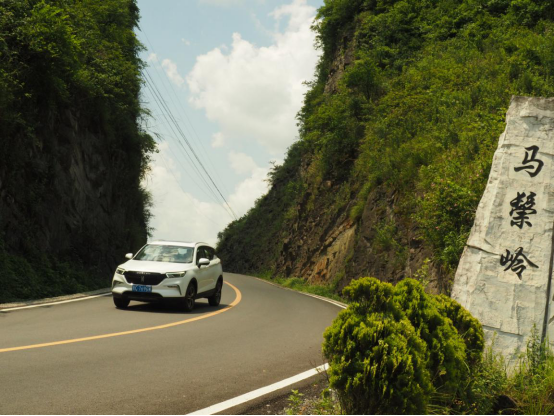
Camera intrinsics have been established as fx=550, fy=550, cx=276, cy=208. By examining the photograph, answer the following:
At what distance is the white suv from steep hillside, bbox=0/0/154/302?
3663mm

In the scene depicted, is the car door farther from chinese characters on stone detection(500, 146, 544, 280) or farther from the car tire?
chinese characters on stone detection(500, 146, 544, 280)

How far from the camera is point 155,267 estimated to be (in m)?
13.7

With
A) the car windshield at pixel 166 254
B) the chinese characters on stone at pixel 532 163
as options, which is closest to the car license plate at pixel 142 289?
the car windshield at pixel 166 254

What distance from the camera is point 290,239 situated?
131 feet

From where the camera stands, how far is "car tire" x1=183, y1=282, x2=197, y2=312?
44.9ft

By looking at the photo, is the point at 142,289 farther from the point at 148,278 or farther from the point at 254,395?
the point at 254,395

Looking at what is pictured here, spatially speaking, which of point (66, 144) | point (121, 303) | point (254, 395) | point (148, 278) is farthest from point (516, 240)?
point (66, 144)

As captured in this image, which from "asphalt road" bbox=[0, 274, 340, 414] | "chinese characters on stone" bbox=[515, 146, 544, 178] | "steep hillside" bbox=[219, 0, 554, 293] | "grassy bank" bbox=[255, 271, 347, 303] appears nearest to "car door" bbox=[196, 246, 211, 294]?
"asphalt road" bbox=[0, 274, 340, 414]

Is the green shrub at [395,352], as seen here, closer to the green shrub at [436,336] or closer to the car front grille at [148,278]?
the green shrub at [436,336]

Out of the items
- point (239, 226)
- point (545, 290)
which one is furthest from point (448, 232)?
point (239, 226)

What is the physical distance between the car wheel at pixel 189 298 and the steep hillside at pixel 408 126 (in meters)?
6.45

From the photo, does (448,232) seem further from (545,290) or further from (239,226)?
(239,226)

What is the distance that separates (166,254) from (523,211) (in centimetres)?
988

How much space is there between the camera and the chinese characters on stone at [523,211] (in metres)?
7.04
